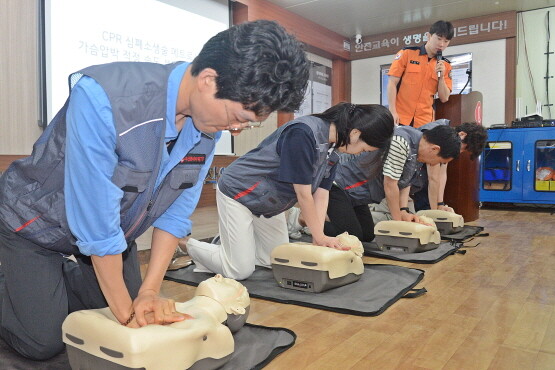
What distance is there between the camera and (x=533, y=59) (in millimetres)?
5262

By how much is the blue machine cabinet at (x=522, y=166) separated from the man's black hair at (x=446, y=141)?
6.91ft

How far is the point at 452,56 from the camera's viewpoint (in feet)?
18.9

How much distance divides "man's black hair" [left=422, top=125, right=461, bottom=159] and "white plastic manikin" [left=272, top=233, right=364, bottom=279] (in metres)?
1.04

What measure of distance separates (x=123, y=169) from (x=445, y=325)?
1.05 meters

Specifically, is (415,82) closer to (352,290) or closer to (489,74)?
(352,290)

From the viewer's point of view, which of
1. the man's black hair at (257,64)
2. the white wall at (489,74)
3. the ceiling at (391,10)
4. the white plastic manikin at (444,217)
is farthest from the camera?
the white wall at (489,74)

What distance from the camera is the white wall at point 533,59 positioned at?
515 cm

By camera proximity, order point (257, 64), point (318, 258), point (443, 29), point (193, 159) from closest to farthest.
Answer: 1. point (257, 64)
2. point (193, 159)
3. point (318, 258)
4. point (443, 29)

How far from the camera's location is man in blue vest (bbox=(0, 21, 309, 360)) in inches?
32.1

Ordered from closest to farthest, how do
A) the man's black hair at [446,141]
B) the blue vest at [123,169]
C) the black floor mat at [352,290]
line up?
the blue vest at [123,169] < the black floor mat at [352,290] < the man's black hair at [446,141]

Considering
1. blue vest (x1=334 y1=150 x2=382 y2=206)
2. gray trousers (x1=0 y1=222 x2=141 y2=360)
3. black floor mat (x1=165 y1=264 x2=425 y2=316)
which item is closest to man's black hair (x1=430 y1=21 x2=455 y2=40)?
blue vest (x1=334 y1=150 x2=382 y2=206)

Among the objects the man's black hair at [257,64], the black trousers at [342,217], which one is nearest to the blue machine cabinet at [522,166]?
the black trousers at [342,217]

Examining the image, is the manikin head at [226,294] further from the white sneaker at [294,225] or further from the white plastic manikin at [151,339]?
the white sneaker at [294,225]

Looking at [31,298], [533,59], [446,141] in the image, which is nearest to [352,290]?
[31,298]
